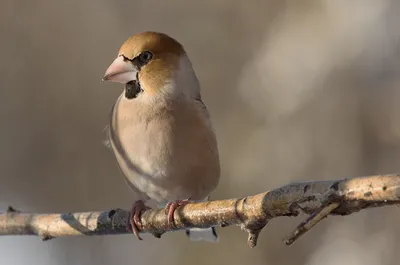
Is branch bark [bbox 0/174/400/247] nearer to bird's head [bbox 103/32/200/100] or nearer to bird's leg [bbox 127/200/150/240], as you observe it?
bird's leg [bbox 127/200/150/240]

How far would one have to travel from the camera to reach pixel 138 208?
Answer: 172cm

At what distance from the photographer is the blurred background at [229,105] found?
11.5ft

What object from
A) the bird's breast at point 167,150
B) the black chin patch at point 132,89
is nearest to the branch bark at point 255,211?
the bird's breast at point 167,150

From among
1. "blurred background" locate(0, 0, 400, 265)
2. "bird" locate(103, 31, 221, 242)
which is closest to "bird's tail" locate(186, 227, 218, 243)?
"bird" locate(103, 31, 221, 242)

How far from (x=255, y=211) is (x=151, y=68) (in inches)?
29.5

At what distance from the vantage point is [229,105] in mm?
3746

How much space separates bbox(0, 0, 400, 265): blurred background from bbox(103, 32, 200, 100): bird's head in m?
1.76

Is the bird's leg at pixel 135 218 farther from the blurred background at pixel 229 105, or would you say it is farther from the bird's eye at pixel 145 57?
the blurred background at pixel 229 105

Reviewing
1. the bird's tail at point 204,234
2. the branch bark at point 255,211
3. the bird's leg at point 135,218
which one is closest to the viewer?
the branch bark at point 255,211

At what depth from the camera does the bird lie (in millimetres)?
1769

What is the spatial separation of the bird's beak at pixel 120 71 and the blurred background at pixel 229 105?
6.01ft

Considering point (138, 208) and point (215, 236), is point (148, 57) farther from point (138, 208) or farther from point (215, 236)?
point (215, 236)

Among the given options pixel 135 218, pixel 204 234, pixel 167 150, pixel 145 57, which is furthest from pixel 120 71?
pixel 204 234

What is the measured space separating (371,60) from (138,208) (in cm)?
232
